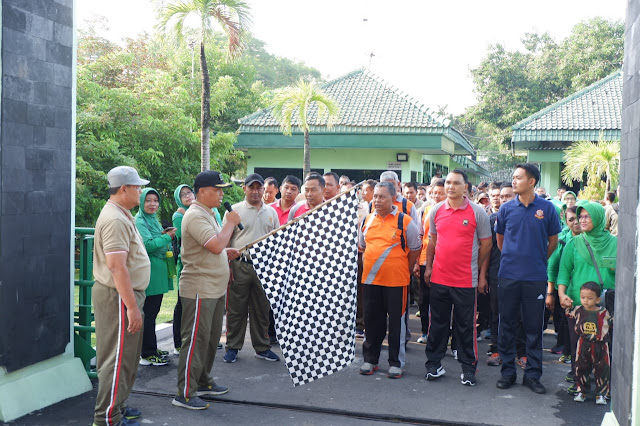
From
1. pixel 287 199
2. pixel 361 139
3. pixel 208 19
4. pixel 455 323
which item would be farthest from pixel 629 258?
pixel 361 139

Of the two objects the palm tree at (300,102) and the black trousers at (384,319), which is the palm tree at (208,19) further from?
the black trousers at (384,319)

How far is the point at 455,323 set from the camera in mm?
6227

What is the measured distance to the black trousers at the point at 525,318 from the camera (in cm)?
595

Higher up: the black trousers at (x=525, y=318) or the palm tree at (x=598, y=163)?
the palm tree at (x=598, y=163)

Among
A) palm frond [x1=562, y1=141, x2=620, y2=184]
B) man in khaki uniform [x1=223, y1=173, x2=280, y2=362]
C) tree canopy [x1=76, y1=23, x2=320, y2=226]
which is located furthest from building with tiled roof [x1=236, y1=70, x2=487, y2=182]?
man in khaki uniform [x1=223, y1=173, x2=280, y2=362]

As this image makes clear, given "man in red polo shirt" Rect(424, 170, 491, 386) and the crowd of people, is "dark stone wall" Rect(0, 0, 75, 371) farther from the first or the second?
"man in red polo shirt" Rect(424, 170, 491, 386)

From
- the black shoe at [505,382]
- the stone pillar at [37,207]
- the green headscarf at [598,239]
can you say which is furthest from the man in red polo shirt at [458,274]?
the stone pillar at [37,207]

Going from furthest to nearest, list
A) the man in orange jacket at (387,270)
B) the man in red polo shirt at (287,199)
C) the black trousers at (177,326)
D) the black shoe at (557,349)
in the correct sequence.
Answer: the man in red polo shirt at (287,199), the black shoe at (557,349), the black trousers at (177,326), the man in orange jacket at (387,270)

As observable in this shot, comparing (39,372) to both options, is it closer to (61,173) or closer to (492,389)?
(61,173)

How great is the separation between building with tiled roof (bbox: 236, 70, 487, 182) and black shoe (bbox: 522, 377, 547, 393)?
46.6 ft

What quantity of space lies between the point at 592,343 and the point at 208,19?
437 inches

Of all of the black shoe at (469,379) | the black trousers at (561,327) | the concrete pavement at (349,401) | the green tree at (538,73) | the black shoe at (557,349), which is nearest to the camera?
the concrete pavement at (349,401)

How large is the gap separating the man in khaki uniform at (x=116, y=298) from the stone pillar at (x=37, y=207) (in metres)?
0.87

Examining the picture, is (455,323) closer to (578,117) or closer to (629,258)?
(629,258)
